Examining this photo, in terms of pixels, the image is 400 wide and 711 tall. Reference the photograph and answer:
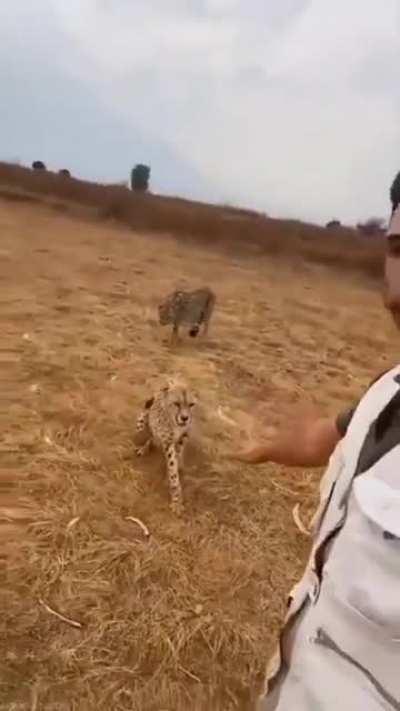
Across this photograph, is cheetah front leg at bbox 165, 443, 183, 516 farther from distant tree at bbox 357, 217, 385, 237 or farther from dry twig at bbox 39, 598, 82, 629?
distant tree at bbox 357, 217, 385, 237

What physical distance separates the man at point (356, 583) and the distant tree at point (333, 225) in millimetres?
4580

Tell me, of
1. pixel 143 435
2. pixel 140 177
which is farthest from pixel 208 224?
pixel 143 435

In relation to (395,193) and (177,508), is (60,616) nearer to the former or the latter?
(177,508)

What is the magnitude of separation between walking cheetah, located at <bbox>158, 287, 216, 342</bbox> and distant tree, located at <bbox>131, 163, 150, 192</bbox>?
71.2 inches

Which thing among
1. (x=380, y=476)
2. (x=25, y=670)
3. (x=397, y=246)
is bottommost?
(x=25, y=670)

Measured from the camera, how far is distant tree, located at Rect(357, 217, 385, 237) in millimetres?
5164

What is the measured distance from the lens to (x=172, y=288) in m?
5.27

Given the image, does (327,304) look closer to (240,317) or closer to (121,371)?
(240,317)

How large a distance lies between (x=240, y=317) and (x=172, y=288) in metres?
0.53

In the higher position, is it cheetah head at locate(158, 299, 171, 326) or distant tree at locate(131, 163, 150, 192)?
distant tree at locate(131, 163, 150, 192)

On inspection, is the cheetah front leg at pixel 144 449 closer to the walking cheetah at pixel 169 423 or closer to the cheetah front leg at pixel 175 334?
the walking cheetah at pixel 169 423

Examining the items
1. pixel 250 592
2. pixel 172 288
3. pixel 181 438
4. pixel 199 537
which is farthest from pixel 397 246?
pixel 172 288

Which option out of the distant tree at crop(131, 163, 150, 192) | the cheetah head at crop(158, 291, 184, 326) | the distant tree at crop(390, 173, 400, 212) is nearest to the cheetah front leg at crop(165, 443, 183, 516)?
the cheetah head at crop(158, 291, 184, 326)

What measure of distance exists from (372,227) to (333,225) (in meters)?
0.38
